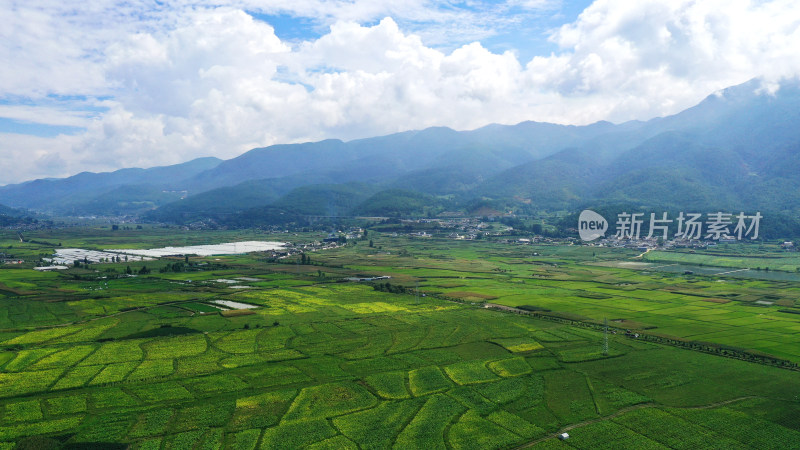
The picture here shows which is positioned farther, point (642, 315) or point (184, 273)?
point (184, 273)

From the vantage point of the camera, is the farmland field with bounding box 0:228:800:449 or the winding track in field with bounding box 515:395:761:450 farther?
the farmland field with bounding box 0:228:800:449

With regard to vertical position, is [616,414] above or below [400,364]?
below

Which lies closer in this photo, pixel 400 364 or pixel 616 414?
pixel 616 414

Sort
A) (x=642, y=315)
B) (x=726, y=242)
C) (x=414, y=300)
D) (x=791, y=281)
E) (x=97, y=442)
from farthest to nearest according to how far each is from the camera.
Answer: (x=726, y=242)
(x=791, y=281)
(x=414, y=300)
(x=642, y=315)
(x=97, y=442)

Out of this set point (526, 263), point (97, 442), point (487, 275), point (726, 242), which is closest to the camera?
point (97, 442)

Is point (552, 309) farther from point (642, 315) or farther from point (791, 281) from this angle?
point (791, 281)

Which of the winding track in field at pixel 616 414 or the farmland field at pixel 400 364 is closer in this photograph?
the winding track in field at pixel 616 414

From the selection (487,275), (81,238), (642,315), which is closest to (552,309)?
(642,315)
